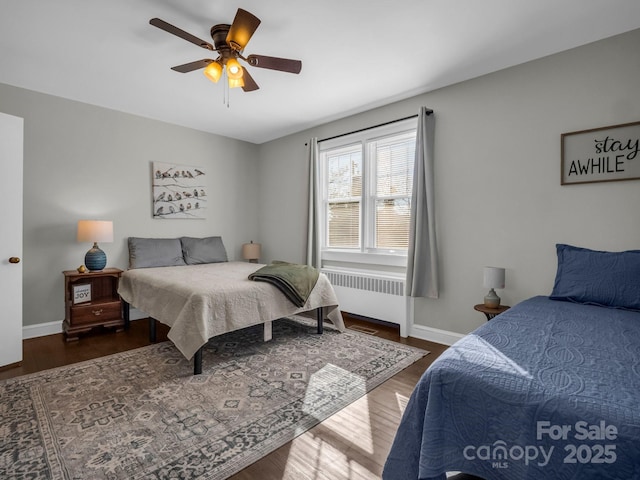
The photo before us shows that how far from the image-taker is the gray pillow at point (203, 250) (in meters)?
4.49

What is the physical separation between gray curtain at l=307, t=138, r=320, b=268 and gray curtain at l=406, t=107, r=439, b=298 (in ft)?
4.82

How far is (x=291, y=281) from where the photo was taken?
3111 millimetres

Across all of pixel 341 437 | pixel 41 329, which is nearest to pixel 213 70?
pixel 341 437

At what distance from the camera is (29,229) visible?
3.48m

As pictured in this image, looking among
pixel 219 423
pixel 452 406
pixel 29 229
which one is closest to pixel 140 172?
pixel 29 229

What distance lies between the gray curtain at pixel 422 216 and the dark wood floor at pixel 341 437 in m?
0.74

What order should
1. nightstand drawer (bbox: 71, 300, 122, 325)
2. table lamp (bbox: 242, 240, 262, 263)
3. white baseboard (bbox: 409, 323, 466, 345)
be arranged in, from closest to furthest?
white baseboard (bbox: 409, 323, 466, 345), nightstand drawer (bbox: 71, 300, 122, 325), table lamp (bbox: 242, 240, 262, 263)

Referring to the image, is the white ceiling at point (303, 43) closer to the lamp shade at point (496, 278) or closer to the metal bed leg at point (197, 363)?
the lamp shade at point (496, 278)

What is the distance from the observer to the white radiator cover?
12.0 feet

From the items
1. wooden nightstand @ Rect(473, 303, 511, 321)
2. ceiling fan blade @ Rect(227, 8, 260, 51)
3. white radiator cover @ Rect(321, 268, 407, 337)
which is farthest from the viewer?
white radiator cover @ Rect(321, 268, 407, 337)

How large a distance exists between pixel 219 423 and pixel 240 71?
2391 mm

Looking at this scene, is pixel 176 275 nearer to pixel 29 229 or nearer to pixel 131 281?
pixel 131 281

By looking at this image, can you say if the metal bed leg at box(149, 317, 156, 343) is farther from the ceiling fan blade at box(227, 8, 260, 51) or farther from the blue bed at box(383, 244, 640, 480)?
the blue bed at box(383, 244, 640, 480)

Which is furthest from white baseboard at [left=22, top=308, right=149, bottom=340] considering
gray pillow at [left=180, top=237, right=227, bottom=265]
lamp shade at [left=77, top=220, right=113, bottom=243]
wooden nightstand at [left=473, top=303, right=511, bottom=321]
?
wooden nightstand at [left=473, top=303, right=511, bottom=321]
